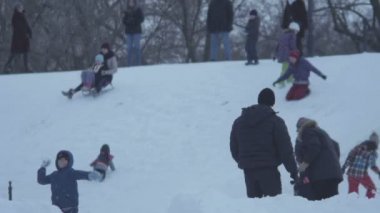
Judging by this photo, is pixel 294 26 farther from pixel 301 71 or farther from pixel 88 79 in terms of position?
pixel 88 79

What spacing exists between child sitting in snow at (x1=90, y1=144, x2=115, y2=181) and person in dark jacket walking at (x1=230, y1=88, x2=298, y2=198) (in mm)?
6160

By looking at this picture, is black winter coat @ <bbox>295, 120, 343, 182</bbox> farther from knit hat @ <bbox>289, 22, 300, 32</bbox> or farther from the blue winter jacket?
knit hat @ <bbox>289, 22, 300, 32</bbox>

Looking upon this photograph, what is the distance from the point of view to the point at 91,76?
19328 mm

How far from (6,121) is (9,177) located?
10.7ft

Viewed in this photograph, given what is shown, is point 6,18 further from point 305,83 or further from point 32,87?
point 305,83

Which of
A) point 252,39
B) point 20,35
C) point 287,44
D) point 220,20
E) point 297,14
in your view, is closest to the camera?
point 287,44

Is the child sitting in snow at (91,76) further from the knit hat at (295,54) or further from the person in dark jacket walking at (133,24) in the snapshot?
the knit hat at (295,54)

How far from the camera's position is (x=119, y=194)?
14812 mm

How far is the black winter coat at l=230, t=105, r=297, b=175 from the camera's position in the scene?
9.39 meters

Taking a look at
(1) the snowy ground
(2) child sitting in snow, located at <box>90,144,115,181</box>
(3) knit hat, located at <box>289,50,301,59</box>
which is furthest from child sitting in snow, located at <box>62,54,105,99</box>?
(3) knit hat, located at <box>289,50,301,59</box>

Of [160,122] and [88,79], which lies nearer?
[160,122]

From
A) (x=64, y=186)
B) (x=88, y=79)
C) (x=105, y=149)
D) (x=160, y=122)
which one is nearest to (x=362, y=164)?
(x=64, y=186)

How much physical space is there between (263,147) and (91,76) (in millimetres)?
10324

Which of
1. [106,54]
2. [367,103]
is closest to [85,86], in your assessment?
[106,54]
